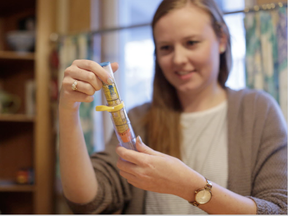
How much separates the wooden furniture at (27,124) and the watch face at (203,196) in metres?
1.36

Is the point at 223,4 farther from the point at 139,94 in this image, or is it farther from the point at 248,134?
the point at 248,134

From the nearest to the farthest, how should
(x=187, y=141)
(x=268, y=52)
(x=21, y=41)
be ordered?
(x=187, y=141) → (x=268, y=52) → (x=21, y=41)

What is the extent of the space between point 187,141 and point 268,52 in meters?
0.70

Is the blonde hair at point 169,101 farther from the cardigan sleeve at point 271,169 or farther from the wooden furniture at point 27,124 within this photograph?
the wooden furniture at point 27,124

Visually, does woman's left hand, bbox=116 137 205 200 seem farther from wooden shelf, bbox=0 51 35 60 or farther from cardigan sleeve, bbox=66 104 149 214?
wooden shelf, bbox=0 51 35 60

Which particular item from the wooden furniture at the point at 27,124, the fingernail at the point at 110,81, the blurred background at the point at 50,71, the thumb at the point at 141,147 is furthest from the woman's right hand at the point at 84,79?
the wooden furniture at the point at 27,124

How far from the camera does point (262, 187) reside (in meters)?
0.71

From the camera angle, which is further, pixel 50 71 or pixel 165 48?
pixel 50 71

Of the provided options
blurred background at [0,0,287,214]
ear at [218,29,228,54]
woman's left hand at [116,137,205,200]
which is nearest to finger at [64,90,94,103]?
woman's left hand at [116,137,205,200]

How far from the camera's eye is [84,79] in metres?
0.56

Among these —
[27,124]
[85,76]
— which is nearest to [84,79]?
[85,76]

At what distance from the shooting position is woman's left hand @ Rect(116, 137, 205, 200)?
22.2 inches

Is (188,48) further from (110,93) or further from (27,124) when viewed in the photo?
(27,124)

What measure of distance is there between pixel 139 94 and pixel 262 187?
103 cm
